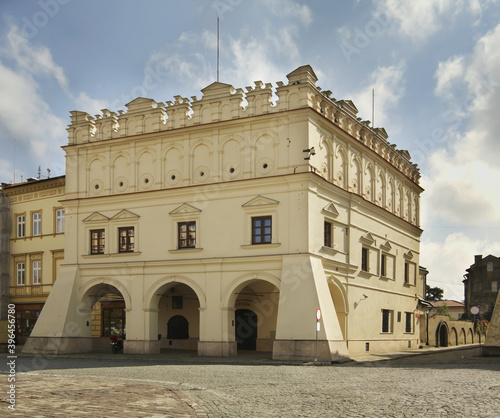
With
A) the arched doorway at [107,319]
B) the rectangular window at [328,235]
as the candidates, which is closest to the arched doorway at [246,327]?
the rectangular window at [328,235]

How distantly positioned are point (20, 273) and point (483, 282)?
2684 inches

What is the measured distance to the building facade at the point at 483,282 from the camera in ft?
290

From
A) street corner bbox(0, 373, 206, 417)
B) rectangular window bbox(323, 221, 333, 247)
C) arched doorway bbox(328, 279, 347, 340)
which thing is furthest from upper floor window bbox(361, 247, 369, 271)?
street corner bbox(0, 373, 206, 417)

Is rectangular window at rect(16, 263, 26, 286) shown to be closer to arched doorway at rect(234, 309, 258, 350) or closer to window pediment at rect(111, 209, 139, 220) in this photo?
window pediment at rect(111, 209, 139, 220)

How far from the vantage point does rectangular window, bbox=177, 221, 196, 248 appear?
3156 centimetres

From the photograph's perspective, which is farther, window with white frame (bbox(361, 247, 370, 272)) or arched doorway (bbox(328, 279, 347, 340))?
window with white frame (bbox(361, 247, 370, 272))

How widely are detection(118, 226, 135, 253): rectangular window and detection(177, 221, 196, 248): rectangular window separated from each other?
2.93 meters

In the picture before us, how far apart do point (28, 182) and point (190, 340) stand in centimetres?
1540

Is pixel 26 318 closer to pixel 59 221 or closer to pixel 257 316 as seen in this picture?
pixel 59 221

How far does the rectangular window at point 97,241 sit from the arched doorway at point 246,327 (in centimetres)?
800

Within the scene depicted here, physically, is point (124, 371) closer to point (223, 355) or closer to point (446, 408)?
point (223, 355)

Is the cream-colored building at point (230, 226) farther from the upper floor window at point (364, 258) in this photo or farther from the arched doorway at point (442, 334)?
the arched doorway at point (442, 334)

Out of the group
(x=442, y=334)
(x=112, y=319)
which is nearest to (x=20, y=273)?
(x=112, y=319)

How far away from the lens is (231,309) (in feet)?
98.8
